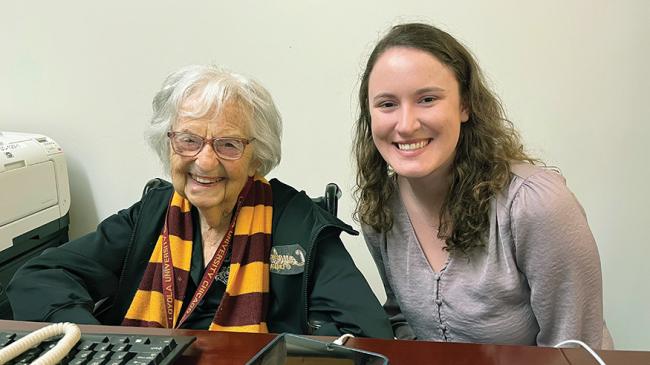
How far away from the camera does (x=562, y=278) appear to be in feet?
3.49

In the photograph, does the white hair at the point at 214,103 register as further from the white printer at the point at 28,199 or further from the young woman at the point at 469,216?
the white printer at the point at 28,199

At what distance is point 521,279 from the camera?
1114 millimetres

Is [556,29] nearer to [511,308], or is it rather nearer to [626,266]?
[626,266]

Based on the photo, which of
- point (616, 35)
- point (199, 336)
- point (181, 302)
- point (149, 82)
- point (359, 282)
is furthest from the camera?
point (149, 82)

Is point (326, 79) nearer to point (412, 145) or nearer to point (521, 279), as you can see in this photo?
point (412, 145)

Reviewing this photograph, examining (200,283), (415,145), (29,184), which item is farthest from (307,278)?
(29,184)

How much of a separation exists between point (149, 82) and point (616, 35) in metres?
1.69

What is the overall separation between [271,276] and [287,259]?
6cm

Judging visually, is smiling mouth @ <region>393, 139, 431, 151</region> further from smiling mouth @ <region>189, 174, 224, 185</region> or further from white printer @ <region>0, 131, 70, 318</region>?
white printer @ <region>0, 131, 70, 318</region>

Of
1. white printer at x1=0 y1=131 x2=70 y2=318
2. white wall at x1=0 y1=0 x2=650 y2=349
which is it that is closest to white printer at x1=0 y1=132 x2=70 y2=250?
white printer at x1=0 y1=131 x2=70 y2=318

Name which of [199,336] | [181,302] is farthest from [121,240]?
[199,336]

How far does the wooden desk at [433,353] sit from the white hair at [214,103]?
53 cm

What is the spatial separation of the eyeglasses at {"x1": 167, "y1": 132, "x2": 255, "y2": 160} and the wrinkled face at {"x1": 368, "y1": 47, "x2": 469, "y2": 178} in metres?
0.31

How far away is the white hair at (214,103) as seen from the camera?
3.74 ft
